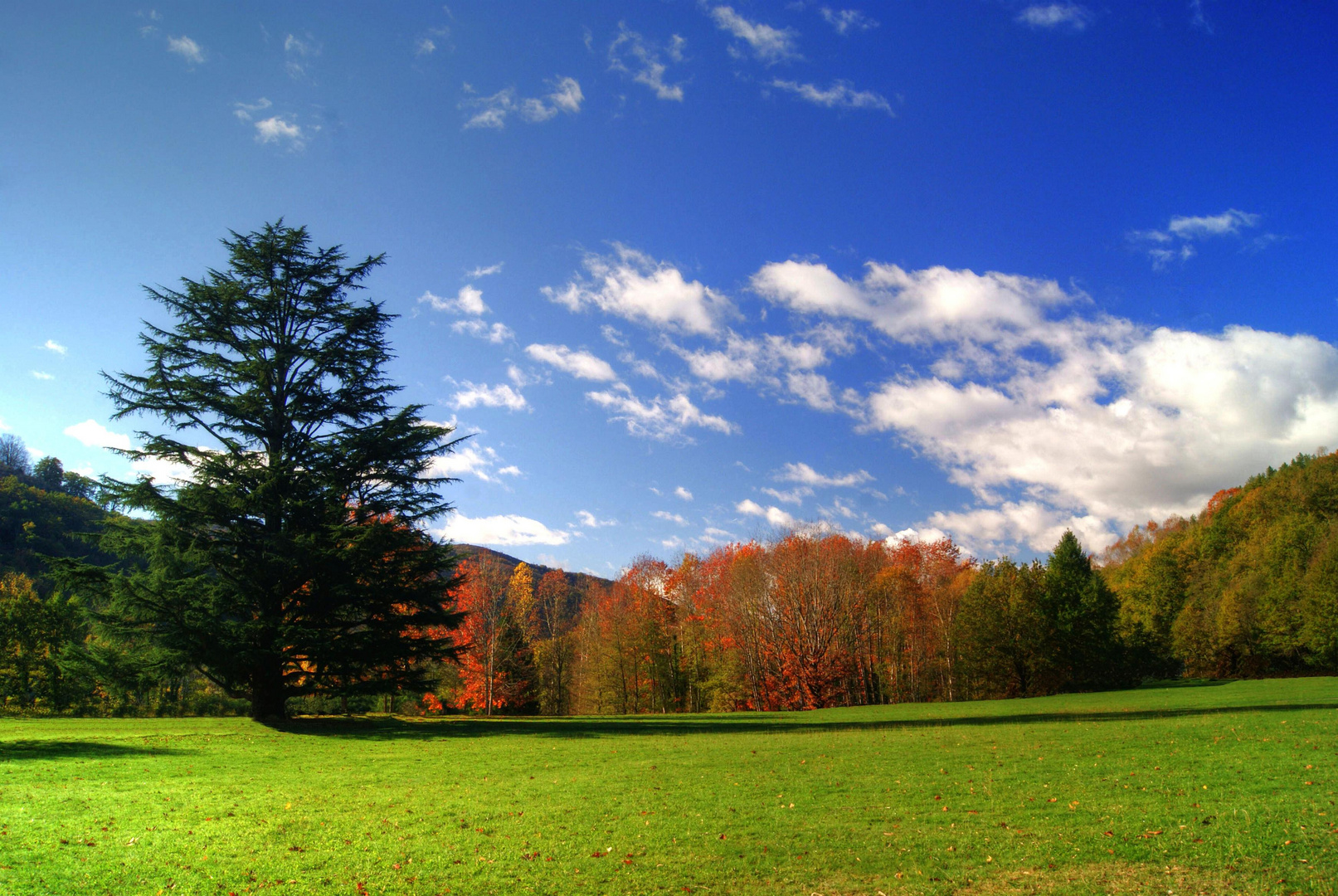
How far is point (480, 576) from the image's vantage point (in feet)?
163

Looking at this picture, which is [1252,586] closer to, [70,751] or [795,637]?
[795,637]

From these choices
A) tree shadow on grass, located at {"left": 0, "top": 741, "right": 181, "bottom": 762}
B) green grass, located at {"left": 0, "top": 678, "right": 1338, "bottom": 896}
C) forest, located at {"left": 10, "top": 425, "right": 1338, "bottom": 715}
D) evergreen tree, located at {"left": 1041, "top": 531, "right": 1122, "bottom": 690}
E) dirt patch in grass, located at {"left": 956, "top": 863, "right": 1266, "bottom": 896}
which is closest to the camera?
dirt patch in grass, located at {"left": 956, "top": 863, "right": 1266, "bottom": 896}

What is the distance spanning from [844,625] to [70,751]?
45.9 meters

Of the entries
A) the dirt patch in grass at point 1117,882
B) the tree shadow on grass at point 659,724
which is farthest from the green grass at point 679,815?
the tree shadow on grass at point 659,724

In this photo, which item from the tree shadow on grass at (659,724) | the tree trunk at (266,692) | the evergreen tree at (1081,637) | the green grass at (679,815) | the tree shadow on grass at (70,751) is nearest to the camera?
the green grass at (679,815)

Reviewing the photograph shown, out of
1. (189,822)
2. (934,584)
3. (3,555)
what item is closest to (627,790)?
(189,822)

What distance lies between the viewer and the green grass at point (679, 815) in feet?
24.7

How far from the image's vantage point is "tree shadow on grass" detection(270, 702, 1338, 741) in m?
23.3

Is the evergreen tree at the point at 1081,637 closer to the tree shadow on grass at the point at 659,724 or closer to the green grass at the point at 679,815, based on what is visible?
the tree shadow on grass at the point at 659,724

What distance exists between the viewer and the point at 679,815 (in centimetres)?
1069

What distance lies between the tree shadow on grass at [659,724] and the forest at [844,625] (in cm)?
1759

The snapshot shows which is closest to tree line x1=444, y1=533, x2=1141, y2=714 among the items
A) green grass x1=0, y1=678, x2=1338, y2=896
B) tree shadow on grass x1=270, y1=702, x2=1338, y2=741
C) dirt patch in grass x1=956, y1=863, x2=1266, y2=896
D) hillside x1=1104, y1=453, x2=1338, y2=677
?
hillside x1=1104, y1=453, x2=1338, y2=677

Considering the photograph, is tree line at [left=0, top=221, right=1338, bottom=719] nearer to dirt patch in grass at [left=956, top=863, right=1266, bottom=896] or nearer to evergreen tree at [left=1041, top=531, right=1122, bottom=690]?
evergreen tree at [left=1041, top=531, right=1122, bottom=690]

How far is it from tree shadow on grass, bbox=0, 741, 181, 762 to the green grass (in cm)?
11
